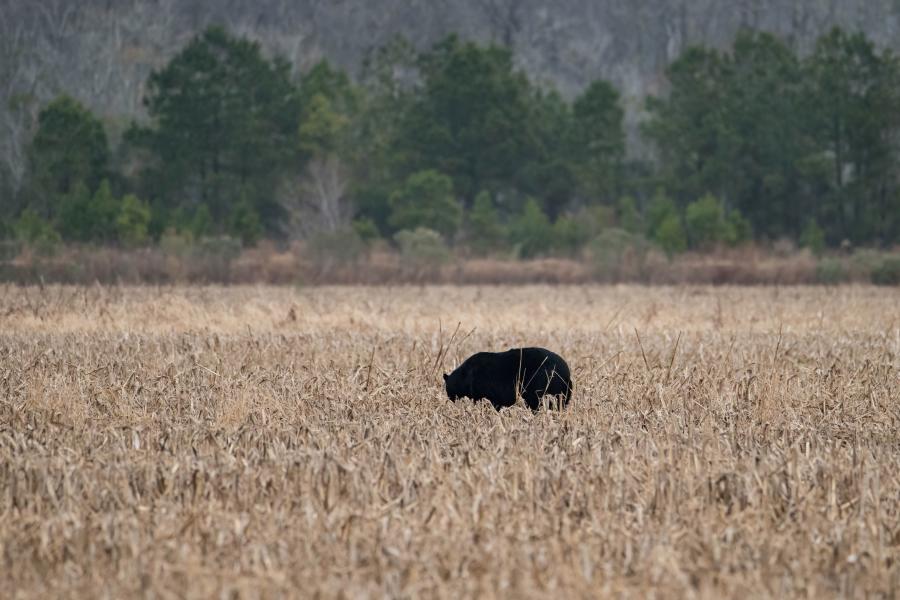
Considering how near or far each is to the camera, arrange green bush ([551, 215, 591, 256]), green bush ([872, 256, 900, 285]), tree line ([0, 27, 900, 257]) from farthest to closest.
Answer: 1. tree line ([0, 27, 900, 257])
2. green bush ([551, 215, 591, 256])
3. green bush ([872, 256, 900, 285])

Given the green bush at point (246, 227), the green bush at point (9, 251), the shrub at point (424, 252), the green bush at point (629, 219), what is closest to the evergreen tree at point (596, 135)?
the green bush at point (629, 219)

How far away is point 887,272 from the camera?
3528cm

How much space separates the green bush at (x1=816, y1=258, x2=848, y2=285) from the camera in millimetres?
35881

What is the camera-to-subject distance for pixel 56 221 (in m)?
50.8

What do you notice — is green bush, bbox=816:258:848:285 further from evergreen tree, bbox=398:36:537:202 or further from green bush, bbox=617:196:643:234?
evergreen tree, bbox=398:36:537:202

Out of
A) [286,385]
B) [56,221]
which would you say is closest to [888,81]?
[56,221]

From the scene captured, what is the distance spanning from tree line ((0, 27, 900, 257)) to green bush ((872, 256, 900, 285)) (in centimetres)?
1371

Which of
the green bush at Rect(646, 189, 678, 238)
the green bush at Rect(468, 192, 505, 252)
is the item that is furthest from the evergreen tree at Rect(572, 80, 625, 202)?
the green bush at Rect(468, 192, 505, 252)

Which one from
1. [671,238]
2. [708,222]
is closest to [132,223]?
[671,238]

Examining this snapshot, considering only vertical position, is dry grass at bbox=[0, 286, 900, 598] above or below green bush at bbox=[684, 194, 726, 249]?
below

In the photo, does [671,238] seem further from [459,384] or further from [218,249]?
[459,384]

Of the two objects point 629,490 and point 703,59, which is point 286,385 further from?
point 703,59

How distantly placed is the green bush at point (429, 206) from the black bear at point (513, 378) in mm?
42842

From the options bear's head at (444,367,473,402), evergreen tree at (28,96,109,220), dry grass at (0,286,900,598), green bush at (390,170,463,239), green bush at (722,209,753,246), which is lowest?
dry grass at (0,286,900,598)
